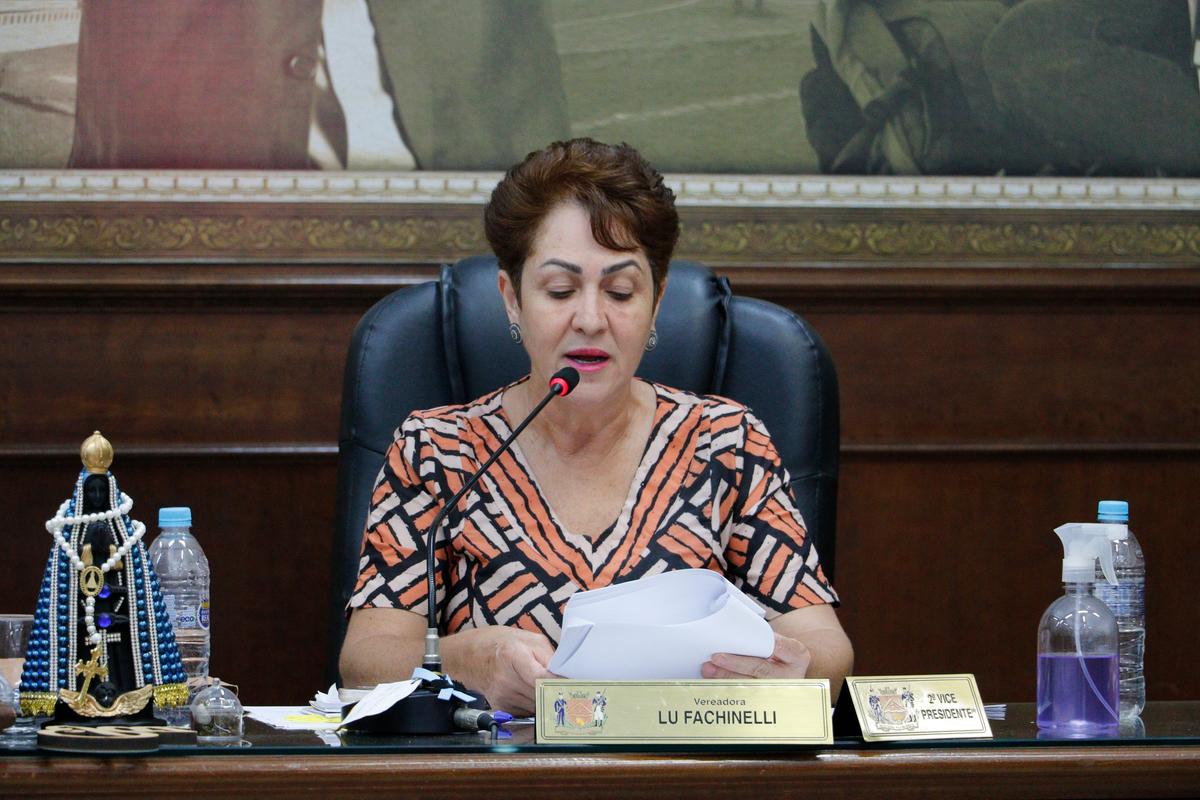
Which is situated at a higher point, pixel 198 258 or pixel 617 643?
pixel 198 258

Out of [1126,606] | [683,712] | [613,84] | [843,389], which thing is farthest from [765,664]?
[613,84]

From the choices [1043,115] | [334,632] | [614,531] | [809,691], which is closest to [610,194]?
[614,531]

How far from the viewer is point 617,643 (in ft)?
4.40

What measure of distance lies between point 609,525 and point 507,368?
14.6 inches

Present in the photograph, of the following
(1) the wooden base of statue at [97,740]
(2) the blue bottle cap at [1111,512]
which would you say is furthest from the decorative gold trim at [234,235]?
(1) the wooden base of statue at [97,740]

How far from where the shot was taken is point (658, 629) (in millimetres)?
1347

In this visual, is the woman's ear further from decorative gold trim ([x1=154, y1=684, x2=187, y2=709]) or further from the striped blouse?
decorative gold trim ([x1=154, y1=684, x2=187, y2=709])

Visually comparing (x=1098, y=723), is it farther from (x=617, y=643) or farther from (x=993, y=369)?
(x=993, y=369)

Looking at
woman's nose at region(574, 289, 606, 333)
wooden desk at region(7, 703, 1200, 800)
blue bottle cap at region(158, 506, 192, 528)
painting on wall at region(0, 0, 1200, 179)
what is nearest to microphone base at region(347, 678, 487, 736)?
wooden desk at region(7, 703, 1200, 800)

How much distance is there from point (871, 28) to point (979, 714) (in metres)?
1.97

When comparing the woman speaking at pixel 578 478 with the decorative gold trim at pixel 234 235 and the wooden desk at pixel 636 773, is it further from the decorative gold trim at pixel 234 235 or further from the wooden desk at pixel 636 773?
the decorative gold trim at pixel 234 235

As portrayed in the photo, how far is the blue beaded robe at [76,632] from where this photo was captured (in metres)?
→ 1.27

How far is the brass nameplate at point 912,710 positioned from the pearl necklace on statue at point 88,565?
624 millimetres

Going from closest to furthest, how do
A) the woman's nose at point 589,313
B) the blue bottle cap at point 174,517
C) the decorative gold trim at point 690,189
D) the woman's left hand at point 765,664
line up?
the woman's left hand at point 765,664
the blue bottle cap at point 174,517
the woman's nose at point 589,313
the decorative gold trim at point 690,189
